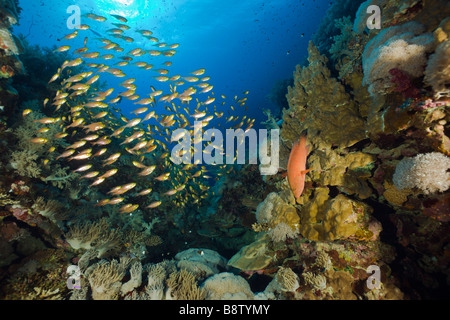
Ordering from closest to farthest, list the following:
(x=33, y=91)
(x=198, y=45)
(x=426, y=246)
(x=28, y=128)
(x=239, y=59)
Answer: (x=426, y=246)
(x=28, y=128)
(x=33, y=91)
(x=198, y=45)
(x=239, y=59)

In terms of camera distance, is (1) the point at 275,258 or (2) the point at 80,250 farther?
(2) the point at 80,250

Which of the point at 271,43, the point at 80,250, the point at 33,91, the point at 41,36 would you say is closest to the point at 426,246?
the point at 80,250

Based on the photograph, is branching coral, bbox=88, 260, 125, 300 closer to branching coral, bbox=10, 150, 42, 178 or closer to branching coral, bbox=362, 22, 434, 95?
branching coral, bbox=10, 150, 42, 178

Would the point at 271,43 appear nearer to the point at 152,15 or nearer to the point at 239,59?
the point at 239,59

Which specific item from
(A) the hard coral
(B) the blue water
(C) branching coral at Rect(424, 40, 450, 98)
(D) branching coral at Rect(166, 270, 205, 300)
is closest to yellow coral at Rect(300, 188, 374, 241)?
(A) the hard coral

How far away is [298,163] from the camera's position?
2.97m

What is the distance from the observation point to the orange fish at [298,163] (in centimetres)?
293

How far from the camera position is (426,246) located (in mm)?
3523

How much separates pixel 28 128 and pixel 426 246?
10.8 m

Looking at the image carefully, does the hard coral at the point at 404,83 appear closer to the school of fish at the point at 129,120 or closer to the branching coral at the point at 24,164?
the school of fish at the point at 129,120

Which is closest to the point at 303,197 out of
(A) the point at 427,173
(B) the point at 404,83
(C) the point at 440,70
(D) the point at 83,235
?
(A) the point at 427,173

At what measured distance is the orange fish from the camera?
2.93 meters

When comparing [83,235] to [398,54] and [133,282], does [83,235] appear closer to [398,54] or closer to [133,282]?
[133,282]

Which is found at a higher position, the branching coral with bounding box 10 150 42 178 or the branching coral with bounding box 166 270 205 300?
the branching coral with bounding box 10 150 42 178
